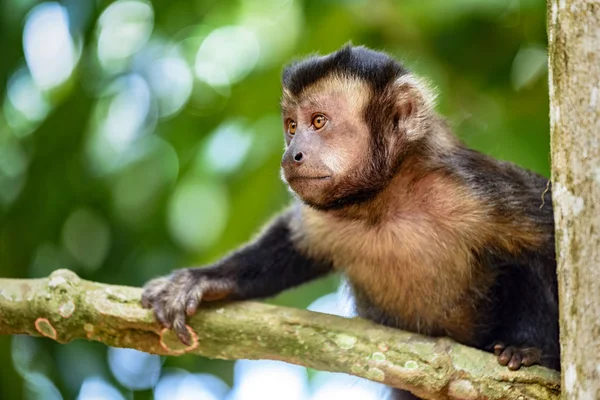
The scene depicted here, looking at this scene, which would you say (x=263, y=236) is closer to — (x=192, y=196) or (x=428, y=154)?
(x=428, y=154)

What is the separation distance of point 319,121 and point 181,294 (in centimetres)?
126

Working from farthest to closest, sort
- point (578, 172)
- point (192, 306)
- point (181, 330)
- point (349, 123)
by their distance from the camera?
point (349, 123) → point (192, 306) → point (181, 330) → point (578, 172)

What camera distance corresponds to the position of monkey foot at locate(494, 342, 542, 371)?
14.0 feet

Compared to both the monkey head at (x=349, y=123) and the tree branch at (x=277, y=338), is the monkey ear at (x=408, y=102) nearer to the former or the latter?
the monkey head at (x=349, y=123)

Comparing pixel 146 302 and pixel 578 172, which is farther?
pixel 146 302

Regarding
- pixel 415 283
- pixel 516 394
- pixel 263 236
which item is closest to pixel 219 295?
pixel 263 236

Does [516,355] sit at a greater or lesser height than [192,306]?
lesser

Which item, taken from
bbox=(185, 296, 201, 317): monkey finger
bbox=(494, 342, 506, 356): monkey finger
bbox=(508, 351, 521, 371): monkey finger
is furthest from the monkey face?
bbox=(508, 351, 521, 371): monkey finger

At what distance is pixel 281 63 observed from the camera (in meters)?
6.89

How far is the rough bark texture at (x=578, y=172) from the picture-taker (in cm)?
323

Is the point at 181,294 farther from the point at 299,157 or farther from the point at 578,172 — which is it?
the point at 578,172

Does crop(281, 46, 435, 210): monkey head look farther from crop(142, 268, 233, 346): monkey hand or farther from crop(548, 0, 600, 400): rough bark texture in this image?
crop(548, 0, 600, 400): rough bark texture

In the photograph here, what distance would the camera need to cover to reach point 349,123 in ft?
16.3

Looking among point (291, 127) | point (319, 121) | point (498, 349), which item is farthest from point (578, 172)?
point (291, 127)
